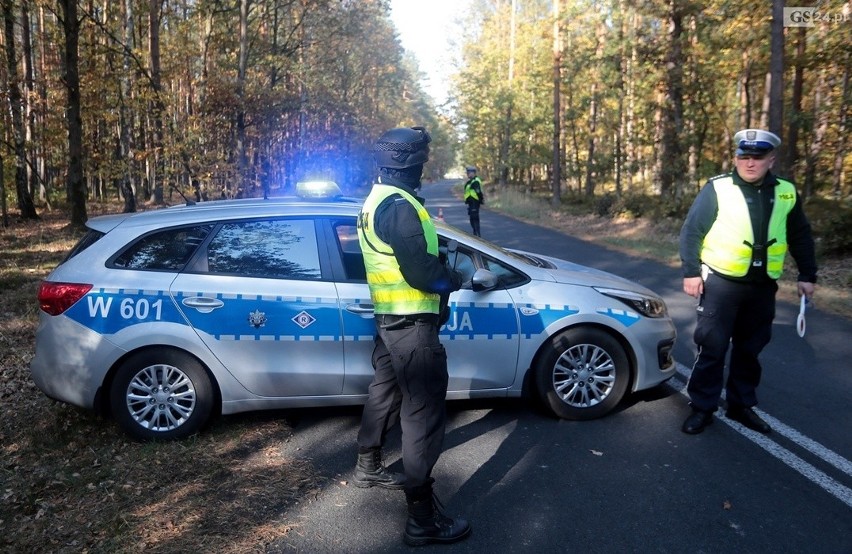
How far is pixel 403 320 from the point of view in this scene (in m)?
3.23

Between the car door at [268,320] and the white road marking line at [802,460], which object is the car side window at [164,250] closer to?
the car door at [268,320]

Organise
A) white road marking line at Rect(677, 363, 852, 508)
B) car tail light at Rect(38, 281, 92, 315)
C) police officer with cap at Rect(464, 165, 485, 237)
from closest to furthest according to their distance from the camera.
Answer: white road marking line at Rect(677, 363, 852, 508), car tail light at Rect(38, 281, 92, 315), police officer with cap at Rect(464, 165, 485, 237)

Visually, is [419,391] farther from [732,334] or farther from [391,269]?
[732,334]

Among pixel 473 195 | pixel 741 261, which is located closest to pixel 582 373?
pixel 741 261

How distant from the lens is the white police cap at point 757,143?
4.24 meters

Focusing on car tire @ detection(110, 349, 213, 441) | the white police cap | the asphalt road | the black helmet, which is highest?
the white police cap

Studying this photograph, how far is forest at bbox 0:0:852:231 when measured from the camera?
17406 mm

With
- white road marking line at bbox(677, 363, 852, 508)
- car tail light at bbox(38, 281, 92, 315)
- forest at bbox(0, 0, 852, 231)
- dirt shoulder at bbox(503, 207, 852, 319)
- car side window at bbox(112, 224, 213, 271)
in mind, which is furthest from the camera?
forest at bbox(0, 0, 852, 231)

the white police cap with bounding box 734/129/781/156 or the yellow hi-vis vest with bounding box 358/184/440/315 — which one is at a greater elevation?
the white police cap with bounding box 734/129/781/156

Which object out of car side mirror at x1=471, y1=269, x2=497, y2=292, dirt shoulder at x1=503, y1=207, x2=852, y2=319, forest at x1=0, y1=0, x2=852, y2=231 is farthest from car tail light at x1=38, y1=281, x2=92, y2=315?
forest at x1=0, y1=0, x2=852, y2=231

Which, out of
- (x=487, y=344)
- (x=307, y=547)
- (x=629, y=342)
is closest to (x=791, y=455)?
(x=629, y=342)

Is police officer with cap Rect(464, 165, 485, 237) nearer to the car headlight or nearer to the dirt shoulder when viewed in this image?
the dirt shoulder

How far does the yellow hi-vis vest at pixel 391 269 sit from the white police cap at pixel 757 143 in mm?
2383

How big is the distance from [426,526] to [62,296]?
9.71 ft
